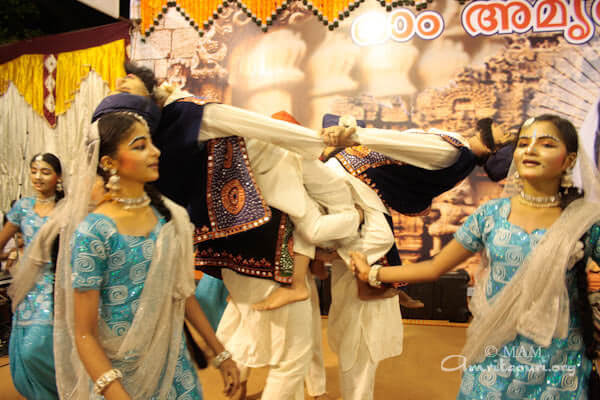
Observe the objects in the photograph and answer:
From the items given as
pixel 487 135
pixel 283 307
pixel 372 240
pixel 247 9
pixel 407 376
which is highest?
pixel 247 9

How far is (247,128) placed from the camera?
1860 mm

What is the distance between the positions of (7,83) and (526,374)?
645 centimetres

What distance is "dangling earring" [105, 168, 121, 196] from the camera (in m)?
1.36

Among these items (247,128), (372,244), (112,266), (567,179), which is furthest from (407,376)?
(112,266)

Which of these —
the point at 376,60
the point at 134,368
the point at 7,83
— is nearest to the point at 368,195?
the point at 134,368

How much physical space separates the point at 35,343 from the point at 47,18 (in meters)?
4.59

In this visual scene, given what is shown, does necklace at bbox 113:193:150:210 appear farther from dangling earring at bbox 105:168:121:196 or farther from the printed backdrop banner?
the printed backdrop banner

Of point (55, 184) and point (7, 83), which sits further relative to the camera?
point (7, 83)

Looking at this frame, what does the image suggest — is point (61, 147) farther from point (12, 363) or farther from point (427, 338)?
point (427, 338)

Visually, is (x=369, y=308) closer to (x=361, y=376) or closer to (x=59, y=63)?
(x=361, y=376)

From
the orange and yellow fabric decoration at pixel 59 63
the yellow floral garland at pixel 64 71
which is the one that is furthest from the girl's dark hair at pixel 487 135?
the orange and yellow fabric decoration at pixel 59 63

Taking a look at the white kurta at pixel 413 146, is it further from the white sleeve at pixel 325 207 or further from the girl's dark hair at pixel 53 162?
the girl's dark hair at pixel 53 162

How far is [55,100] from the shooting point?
5441 millimetres

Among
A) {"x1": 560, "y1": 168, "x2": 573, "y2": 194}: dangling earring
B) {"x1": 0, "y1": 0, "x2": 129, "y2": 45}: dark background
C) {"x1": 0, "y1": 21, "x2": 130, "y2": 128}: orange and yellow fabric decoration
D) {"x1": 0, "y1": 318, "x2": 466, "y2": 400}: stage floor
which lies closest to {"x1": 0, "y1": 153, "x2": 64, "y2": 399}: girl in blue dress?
{"x1": 0, "y1": 318, "x2": 466, "y2": 400}: stage floor
